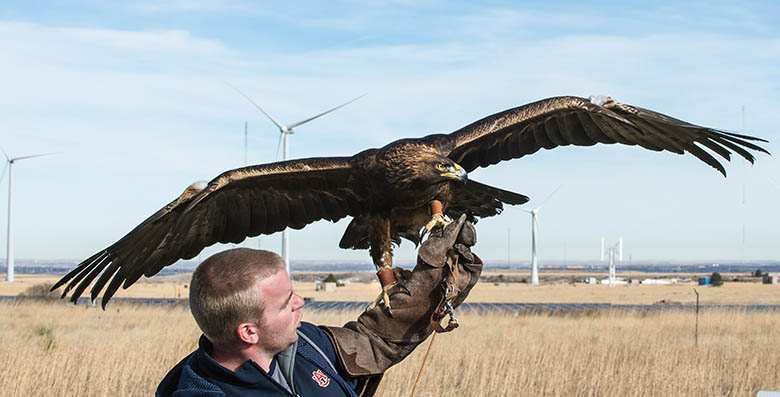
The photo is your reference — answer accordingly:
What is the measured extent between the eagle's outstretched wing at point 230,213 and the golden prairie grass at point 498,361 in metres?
→ 2.80

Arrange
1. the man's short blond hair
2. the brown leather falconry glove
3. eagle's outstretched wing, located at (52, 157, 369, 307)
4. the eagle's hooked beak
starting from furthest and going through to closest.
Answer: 1. eagle's outstretched wing, located at (52, 157, 369, 307)
2. the eagle's hooked beak
3. the brown leather falconry glove
4. the man's short blond hair

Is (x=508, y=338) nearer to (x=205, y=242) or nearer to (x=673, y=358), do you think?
(x=673, y=358)

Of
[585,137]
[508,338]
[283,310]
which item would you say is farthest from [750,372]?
[283,310]

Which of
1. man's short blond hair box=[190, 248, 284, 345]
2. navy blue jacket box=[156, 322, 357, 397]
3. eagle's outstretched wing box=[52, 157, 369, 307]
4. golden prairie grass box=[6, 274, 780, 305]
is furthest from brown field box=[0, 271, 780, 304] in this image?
man's short blond hair box=[190, 248, 284, 345]

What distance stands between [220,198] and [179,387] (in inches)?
127

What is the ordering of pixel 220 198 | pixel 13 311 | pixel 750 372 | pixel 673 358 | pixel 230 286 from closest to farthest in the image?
1. pixel 230 286
2. pixel 220 198
3. pixel 750 372
4. pixel 673 358
5. pixel 13 311

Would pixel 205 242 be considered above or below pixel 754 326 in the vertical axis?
above

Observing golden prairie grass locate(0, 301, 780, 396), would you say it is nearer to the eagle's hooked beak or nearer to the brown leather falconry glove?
the eagle's hooked beak

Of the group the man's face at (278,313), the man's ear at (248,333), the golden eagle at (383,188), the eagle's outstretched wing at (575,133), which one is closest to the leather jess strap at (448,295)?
the man's face at (278,313)

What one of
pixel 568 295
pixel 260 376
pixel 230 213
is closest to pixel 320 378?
pixel 260 376

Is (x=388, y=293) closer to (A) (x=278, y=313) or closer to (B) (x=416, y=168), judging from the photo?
(B) (x=416, y=168)

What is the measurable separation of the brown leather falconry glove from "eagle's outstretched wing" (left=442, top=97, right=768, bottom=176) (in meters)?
1.78

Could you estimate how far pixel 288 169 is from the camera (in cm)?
521

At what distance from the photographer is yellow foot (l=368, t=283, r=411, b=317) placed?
3.35 m
